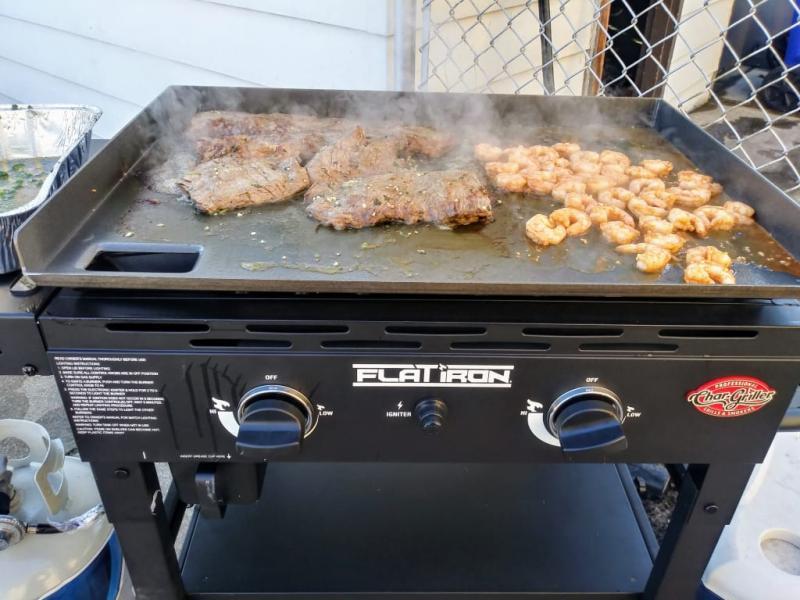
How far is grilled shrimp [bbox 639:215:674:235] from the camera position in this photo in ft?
3.93

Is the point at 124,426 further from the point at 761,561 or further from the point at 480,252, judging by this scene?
the point at 761,561

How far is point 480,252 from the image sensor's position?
1.13 meters

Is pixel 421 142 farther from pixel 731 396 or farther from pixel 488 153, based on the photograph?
pixel 731 396

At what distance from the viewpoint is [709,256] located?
1.08 meters

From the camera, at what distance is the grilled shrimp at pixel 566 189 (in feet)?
4.41

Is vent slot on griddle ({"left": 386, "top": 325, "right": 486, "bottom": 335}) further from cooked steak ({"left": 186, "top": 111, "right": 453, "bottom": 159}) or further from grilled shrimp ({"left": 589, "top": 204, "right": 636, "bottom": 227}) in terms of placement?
cooked steak ({"left": 186, "top": 111, "right": 453, "bottom": 159})

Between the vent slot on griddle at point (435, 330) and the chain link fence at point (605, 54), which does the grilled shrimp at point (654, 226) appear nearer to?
the vent slot on griddle at point (435, 330)

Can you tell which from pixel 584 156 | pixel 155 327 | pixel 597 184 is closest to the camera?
pixel 155 327

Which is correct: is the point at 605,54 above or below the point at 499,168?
below

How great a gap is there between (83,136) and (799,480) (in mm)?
2109

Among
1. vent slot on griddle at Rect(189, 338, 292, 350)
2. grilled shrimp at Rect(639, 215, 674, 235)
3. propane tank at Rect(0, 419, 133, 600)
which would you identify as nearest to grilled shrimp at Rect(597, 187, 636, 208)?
grilled shrimp at Rect(639, 215, 674, 235)

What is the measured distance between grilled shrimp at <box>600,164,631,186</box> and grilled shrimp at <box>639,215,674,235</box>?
0.69ft

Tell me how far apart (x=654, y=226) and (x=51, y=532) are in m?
1.57

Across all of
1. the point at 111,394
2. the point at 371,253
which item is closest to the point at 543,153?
the point at 371,253
